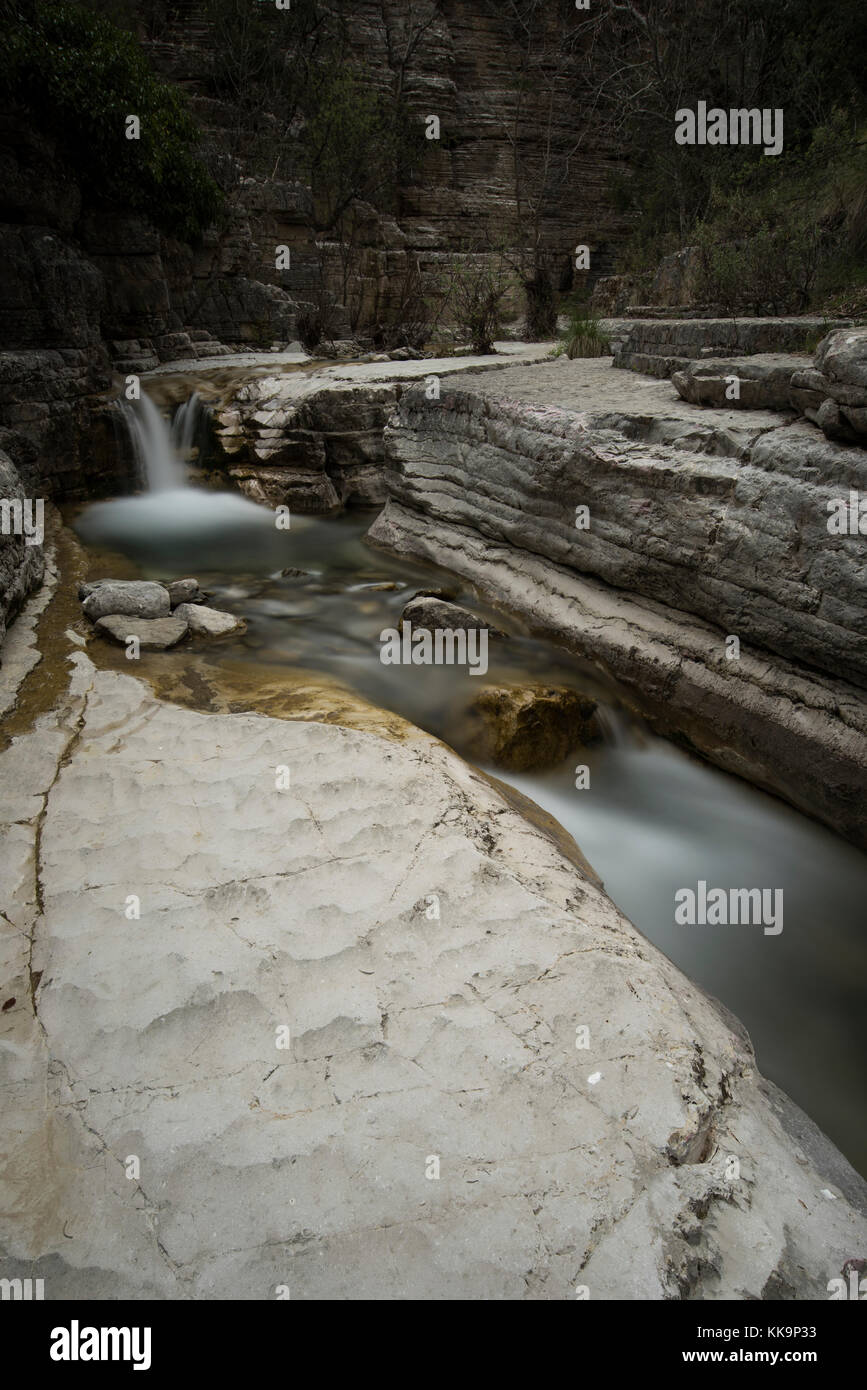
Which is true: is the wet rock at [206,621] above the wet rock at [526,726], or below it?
above

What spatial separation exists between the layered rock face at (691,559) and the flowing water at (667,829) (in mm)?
261

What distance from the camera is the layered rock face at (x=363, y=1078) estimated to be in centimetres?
193

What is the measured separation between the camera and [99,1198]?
6.56 feet

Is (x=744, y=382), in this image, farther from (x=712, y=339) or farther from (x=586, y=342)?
(x=586, y=342)

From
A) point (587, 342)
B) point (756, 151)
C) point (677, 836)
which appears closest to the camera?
point (677, 836)

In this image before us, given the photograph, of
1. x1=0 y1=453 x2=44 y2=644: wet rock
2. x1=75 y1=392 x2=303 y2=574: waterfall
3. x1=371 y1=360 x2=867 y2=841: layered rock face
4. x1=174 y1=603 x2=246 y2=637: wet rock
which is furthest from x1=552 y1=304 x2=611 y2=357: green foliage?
x1=0 y1=453 x2=44 y2=644: wet rock

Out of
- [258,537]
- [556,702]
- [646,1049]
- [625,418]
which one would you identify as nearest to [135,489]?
[258,537]

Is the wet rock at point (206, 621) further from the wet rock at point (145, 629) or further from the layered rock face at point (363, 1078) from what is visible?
the layered rock face at point (363, 1078)

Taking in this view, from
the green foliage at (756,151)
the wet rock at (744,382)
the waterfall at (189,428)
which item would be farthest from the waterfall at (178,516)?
the green foliage at (756,151)

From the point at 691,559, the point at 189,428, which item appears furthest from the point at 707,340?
the point at 189,428

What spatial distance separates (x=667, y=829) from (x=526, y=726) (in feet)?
3.56

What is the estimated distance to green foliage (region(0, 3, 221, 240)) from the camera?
978cm

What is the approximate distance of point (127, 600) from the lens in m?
5.82

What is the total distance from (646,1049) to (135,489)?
9.81 meters
